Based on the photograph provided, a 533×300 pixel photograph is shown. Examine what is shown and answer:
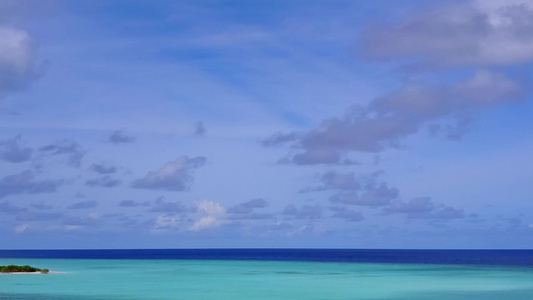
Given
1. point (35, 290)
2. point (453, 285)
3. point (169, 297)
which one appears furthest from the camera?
point (453, 285)

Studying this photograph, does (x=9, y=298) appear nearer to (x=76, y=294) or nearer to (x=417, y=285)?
(x=76, y=294)

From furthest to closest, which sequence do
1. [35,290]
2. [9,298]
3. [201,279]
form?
[201,279] → [35,290] → [9,298]

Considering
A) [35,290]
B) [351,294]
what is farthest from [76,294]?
[351,294]

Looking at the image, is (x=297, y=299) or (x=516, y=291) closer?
(x=297, y=299)

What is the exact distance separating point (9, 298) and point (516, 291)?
3043 centimetres

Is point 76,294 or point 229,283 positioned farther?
point 229,283

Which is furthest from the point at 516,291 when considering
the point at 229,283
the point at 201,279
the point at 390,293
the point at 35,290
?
the point at 35,290

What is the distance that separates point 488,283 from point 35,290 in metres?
31.3

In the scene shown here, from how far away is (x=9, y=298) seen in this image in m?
36.9

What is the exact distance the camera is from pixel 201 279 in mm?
55188

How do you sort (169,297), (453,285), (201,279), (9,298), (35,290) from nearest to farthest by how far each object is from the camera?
(9,298)
(169,297)
(35,290)
(453,285)
(201,279)

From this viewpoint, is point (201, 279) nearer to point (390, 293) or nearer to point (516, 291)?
point (390, 293)

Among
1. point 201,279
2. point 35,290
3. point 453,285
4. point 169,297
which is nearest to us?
point 169,297

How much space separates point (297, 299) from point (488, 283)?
18.8 metres
